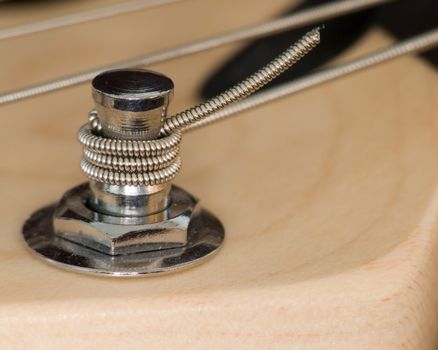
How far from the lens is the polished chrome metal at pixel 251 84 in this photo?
0.60 meters

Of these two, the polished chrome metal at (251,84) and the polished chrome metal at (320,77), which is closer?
the polished chrome metal at (251,84)

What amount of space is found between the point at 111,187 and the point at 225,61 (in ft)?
1.28

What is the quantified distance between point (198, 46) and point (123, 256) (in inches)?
9.6

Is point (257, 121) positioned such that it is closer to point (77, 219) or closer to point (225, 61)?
point (225, 61)

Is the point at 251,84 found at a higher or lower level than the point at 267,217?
higher

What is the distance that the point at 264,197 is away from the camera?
0.73m

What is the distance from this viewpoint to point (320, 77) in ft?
2.46

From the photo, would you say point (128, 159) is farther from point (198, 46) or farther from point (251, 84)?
point (198, 46)

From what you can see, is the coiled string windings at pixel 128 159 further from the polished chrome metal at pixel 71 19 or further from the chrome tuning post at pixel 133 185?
the polished chrome metal at pixel 71 19

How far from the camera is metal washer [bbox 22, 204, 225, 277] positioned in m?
0.62

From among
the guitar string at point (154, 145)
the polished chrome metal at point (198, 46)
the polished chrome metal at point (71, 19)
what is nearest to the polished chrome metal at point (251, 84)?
the guitar string at point (154, 145)

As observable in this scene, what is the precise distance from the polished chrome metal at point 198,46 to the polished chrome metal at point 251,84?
120 millimetres

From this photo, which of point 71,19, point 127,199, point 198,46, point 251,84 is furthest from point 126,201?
point 71,19

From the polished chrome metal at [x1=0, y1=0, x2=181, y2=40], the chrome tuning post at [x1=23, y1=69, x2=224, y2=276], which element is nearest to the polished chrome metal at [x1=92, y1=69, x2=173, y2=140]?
the chrome tuning post at [x1=23, y1=69, x2=224, y2=276]
